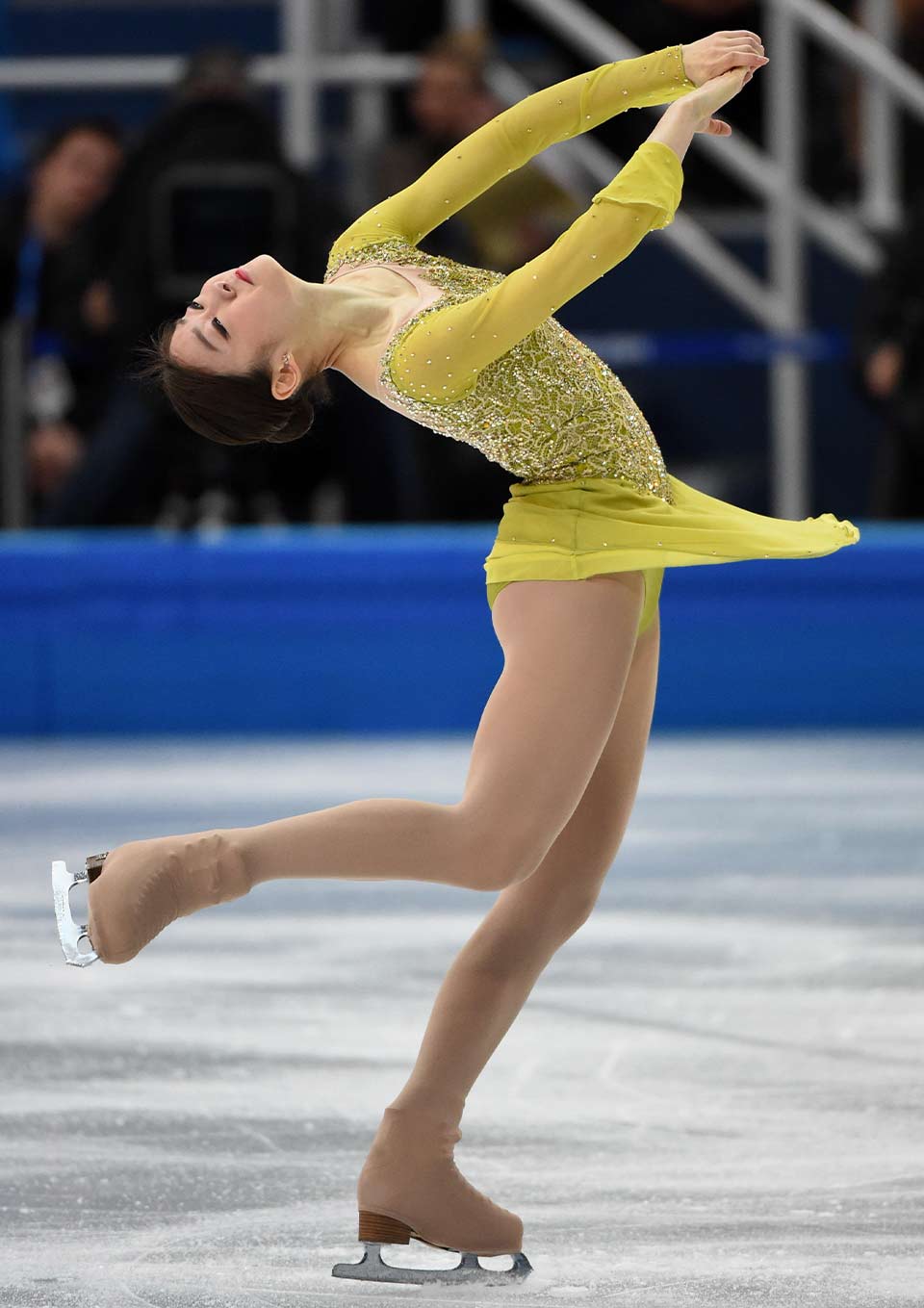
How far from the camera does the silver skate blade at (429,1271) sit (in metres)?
2.28

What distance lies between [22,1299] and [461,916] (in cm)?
220

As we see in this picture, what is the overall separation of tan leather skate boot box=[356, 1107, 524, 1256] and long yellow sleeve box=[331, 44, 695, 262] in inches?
39.8

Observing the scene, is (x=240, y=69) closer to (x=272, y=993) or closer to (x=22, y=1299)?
(x=272, y=993)

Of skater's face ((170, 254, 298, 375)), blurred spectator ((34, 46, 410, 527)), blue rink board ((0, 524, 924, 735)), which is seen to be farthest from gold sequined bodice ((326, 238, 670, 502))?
blue rink board ((0, 524, 924, 735))

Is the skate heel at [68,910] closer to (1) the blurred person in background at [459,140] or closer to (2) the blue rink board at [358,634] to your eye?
(2) the blue rink board at [358,634]

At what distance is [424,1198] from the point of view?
233 cm

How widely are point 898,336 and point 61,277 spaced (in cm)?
256

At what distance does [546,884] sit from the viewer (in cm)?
241

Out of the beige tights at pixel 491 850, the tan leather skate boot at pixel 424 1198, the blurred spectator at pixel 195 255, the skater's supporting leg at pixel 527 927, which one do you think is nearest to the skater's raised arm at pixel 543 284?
the beige tights at pixel 491 850

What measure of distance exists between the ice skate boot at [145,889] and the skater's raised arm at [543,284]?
20.4 inches

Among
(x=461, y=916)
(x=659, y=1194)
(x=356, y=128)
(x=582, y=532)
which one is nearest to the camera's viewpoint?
(x=582, y=532)

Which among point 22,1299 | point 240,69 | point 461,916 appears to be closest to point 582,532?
point 22,1299

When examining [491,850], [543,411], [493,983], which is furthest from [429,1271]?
[543,411]

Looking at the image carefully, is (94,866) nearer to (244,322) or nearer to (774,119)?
(244,322)
